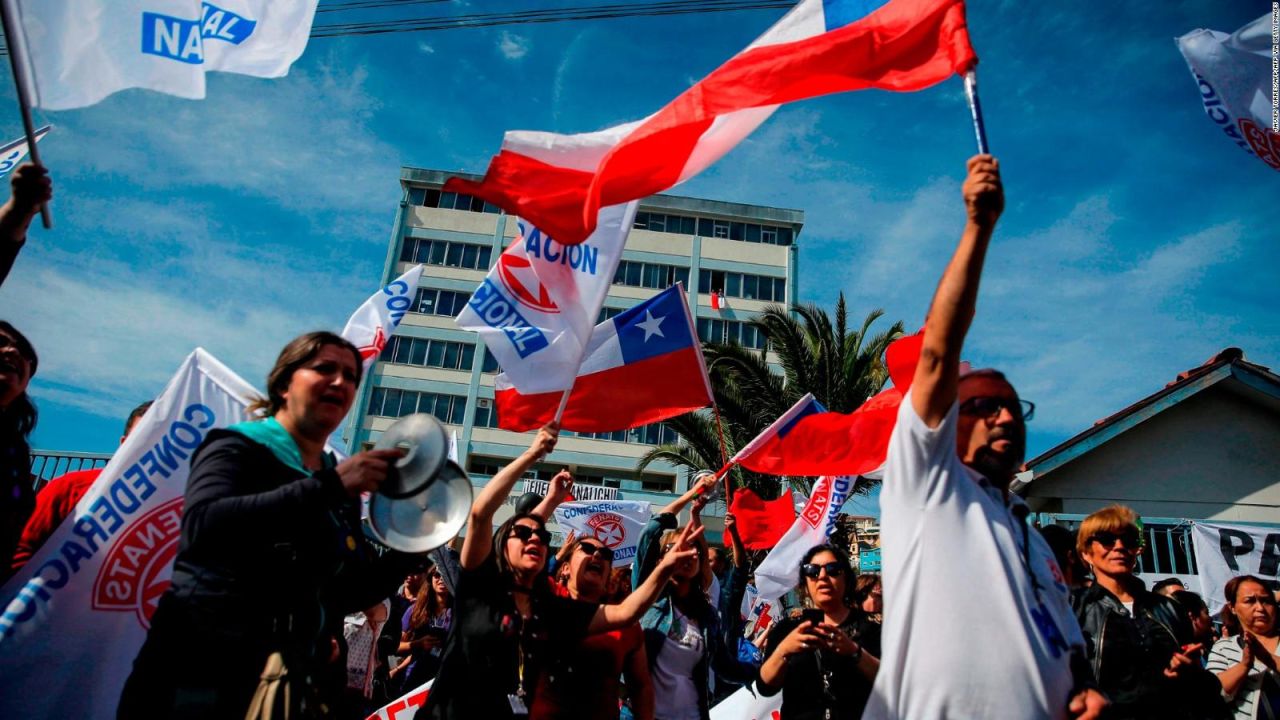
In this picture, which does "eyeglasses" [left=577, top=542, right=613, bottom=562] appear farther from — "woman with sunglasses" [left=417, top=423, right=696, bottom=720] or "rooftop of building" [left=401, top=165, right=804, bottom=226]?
"rooftop of building" [left=401, top=165, right=804, bottom=226]

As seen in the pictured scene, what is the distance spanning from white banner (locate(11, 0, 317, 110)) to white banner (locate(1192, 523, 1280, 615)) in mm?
11729

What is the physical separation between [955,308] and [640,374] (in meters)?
4.52

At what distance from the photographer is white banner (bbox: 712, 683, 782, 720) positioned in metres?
6.00

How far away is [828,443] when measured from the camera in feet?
23.3

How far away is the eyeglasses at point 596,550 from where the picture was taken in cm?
450

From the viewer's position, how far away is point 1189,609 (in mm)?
6297

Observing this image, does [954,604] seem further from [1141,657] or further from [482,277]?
[482,277]

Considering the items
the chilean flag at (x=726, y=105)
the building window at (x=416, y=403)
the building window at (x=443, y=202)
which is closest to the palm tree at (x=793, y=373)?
the chilean flag at (x=726, y=105)

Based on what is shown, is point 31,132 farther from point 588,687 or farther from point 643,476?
point 643,476

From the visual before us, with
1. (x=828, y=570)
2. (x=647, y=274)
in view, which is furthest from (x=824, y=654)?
(x=647, y=274)

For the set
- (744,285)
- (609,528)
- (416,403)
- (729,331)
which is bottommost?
(609,528)

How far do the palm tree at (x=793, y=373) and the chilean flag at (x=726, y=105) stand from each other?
17052 mm

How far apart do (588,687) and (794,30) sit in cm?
360

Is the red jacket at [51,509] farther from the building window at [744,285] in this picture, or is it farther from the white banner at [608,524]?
the building window at [744,285]
